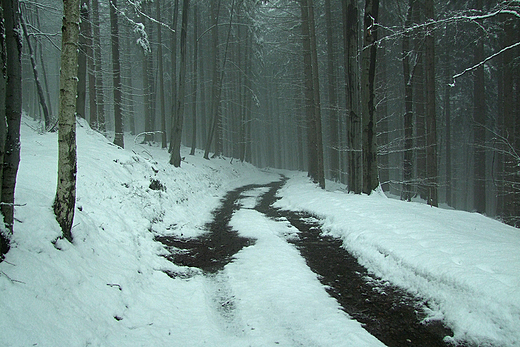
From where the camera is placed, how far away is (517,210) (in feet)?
39.7

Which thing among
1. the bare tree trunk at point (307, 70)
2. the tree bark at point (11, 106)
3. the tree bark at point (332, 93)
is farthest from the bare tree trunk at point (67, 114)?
the tree bark at point (332, 93)

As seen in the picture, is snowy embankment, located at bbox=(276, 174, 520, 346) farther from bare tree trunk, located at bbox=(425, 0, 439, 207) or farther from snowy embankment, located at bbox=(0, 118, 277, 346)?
bare tree trunk, located at bbox=(425, 0, 439, 207)

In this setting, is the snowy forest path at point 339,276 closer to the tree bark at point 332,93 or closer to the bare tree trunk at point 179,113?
the bare tree trunk at point 179,113

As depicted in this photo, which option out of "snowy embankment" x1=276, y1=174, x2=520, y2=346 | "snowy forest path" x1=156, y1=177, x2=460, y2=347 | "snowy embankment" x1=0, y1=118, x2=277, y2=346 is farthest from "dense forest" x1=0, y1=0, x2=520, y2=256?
"snowy forest path" x1=156, y1=177, x2=460, y2=347

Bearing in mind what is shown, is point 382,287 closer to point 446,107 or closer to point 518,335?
point 518,335

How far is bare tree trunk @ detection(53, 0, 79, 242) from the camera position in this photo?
4051 mm

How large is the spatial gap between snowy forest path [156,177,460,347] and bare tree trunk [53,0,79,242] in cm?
214

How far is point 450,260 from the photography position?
425 cm

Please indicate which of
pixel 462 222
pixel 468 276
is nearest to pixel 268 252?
pixel 468 276

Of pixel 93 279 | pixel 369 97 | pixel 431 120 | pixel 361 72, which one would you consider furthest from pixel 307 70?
pixel 93 279

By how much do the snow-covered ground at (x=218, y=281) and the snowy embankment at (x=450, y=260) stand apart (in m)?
0.02

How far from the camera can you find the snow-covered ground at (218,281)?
10.1 feet

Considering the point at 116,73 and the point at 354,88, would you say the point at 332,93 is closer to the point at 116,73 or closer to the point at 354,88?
the point at 354,88

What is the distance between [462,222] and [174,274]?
21.1 ft
